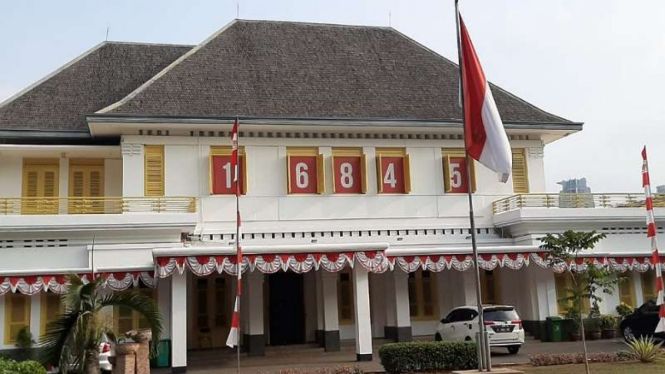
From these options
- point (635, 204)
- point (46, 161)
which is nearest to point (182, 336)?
point (46, 161)

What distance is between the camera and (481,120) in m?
11.1

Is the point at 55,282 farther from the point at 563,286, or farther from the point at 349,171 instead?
the point at 563,286

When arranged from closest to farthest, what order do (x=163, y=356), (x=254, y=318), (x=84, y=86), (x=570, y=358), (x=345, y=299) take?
(x=570, y=358)
(x=163, y=356)
(x=254, y=318)
(x=345, y=299)
(x=84, y=86)

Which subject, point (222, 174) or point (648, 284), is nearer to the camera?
point (222, 174)

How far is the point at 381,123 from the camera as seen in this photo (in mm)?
20594

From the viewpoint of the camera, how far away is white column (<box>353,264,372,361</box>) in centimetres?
1680

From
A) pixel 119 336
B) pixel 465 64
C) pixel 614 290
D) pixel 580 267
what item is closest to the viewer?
pixel 465 64

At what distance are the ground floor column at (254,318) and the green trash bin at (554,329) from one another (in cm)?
824

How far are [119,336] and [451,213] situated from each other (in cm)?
1019

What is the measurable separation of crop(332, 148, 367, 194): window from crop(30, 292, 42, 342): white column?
8.54 m

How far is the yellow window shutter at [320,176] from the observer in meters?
20.4

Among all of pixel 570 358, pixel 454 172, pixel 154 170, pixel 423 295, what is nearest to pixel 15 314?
pixel 154 170

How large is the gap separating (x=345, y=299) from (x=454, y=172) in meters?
5.16

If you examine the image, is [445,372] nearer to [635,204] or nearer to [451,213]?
[451,213]
